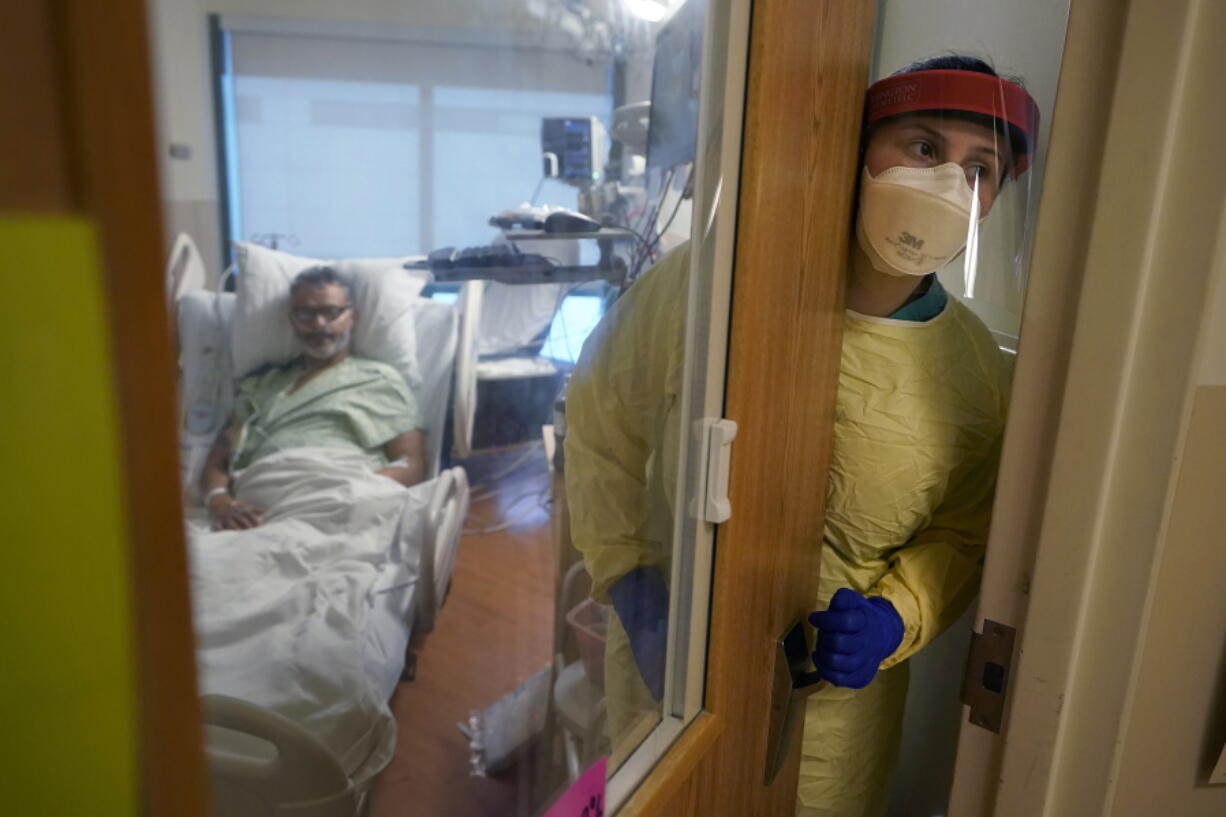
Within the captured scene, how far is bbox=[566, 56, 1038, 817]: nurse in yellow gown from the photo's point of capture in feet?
2.81

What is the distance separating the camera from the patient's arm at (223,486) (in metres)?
0.51

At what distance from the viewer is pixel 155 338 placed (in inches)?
8.6

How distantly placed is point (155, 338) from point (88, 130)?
54 millimetres

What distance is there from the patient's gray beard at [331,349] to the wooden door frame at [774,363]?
348 mm

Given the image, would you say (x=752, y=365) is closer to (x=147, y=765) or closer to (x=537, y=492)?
(x=537, y=492)

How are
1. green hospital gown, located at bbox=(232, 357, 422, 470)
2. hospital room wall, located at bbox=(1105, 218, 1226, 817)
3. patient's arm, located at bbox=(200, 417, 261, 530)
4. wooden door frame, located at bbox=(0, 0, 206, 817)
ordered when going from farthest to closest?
hospital room wall, located at bbox=(1105, 218, 1226, 817)
green hospital gown, located at bbox=(232, 357, 422, 470)
patient's arm, located at bbox=(200, 417, 261, 530)
wooden door frame, located at bbox=(0, 0, 206, 817)

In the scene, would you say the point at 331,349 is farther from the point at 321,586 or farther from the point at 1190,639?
the point at 1190,639

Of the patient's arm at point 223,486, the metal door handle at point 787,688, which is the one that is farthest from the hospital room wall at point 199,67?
the metal door handle at point 787,688

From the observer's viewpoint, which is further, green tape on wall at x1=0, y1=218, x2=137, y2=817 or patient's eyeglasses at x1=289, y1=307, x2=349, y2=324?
patient's eyeglasses at x1=289, y1=307, x2=349, y2=324

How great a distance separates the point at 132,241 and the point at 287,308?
1.55ft

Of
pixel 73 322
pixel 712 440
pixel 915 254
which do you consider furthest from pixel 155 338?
pixel 915 254

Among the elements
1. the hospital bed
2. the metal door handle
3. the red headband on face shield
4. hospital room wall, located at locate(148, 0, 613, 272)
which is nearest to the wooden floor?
the hospital bed

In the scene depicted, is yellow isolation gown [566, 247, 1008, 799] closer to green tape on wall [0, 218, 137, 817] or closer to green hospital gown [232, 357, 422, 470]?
green hospital gown [232, 357, 422, 470]

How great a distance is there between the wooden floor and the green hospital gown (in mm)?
104
